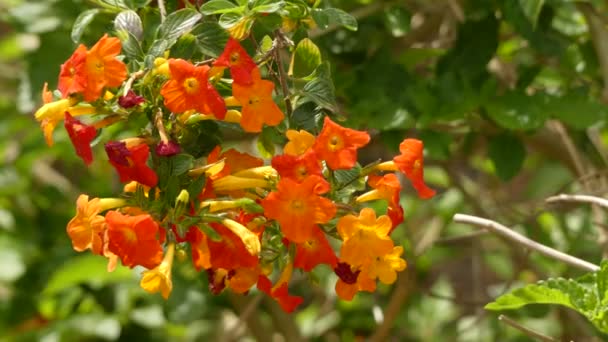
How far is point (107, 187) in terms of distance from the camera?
2.50 m

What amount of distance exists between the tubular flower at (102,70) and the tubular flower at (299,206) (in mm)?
183

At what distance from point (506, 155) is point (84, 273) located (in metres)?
0.91

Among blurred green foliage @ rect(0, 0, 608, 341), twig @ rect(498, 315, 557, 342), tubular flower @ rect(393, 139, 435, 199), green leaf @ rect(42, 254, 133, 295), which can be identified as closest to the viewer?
tubular flower @ rect(393, 139, 435, 199)

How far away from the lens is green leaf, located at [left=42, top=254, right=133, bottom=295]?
212cm

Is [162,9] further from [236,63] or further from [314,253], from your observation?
[314,253]

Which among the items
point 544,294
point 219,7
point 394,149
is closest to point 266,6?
point 219,7

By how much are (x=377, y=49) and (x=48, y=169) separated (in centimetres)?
147

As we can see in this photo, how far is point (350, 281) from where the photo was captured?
103cm

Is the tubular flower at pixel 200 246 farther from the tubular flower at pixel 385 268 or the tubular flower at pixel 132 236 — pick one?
the tubular flower at pixel 385 268

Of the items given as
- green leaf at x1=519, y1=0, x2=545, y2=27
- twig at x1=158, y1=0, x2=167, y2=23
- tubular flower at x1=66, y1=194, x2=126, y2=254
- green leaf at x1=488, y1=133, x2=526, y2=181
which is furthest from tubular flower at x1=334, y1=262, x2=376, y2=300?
green leaf at x1=488, y1=133, x2=526, y2=181

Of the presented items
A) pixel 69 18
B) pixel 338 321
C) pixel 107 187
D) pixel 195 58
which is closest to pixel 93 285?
pixel 107 187

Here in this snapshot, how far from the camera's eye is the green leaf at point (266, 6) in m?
1.05

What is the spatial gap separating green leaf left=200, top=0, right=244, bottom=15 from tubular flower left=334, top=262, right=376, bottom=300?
277mm

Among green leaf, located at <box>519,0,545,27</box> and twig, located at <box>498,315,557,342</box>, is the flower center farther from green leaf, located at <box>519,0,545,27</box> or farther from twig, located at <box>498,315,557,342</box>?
green leaf, located at <box>519,0,545,27</box>
